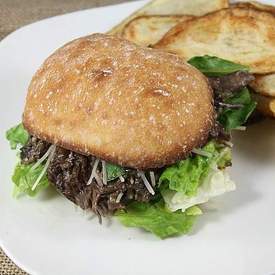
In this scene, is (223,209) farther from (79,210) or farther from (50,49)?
(50,49)

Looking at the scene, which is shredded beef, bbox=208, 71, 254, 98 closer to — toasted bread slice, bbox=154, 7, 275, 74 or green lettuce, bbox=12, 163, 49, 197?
toasted bread slice, bbox=154, 7, 275, 74

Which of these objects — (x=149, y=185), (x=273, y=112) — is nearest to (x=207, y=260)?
(x=149, y=185)

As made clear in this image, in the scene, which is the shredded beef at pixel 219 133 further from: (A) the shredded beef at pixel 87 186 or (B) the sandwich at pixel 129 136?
(A) the shredded beef at pixel 87 186

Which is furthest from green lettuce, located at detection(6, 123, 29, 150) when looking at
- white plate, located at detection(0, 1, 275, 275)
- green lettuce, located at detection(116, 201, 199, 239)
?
green lettuce, located at detection(116, 201, 199, 239)

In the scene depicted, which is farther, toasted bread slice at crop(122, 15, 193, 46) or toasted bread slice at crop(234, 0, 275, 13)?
toasted bread slice at crop(122, 15, 193, 46)

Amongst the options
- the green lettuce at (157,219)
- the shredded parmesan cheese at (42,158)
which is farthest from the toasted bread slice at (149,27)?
the green lettuce at (157,219)

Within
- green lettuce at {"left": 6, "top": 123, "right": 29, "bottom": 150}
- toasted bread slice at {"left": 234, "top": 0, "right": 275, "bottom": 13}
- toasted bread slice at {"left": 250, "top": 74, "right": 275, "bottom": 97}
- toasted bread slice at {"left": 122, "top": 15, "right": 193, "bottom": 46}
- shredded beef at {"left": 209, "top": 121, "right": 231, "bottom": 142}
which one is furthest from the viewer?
toasted bread slice at {"left": 122, "top": 15, "right": 193, "bottom": 46}
